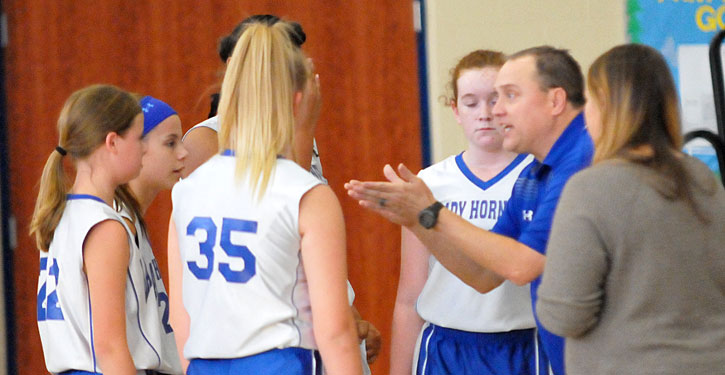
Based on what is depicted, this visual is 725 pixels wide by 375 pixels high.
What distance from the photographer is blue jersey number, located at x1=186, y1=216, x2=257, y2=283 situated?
153cm

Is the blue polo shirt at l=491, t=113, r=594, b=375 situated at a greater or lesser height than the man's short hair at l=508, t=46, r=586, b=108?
lesser

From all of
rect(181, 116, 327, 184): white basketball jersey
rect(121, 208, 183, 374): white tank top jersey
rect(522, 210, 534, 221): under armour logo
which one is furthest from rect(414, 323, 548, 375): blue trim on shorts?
rect(121, 208, 183, 374): white tank top jersey

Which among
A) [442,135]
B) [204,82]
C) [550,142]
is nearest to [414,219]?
[550,142]

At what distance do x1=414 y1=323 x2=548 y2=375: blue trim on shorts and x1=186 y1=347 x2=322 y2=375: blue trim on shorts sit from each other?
2.01ft

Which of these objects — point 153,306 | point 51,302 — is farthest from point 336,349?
point 51,302

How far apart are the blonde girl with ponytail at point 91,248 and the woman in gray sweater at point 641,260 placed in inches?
39.6

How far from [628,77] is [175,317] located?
106cm

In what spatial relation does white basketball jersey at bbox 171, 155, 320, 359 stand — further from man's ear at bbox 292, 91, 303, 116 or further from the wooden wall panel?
the wooden wall panel

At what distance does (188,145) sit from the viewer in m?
2.29

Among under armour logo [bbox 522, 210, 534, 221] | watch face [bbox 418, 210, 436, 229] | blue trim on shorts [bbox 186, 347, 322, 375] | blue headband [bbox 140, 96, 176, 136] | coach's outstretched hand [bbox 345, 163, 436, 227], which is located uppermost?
blue headband [bbox 140, 96, 176, 136]

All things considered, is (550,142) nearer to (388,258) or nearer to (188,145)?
(188,145)

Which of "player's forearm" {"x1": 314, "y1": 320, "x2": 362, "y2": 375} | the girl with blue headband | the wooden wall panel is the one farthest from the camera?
the wooden wall panel

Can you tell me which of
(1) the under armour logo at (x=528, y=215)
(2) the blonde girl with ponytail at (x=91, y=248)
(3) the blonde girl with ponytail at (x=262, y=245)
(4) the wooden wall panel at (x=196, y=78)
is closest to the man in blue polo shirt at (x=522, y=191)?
(1) the under armour logo at (x=528, y=215)

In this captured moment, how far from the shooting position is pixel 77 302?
187 centimetres
